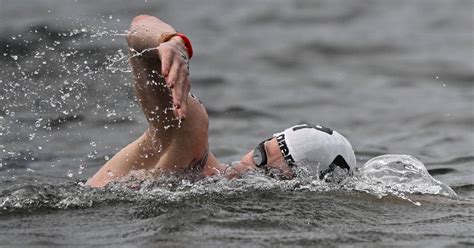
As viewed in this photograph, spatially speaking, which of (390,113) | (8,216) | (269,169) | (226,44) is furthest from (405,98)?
(8,216)

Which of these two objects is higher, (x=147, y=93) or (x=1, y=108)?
(x=147, y=93)

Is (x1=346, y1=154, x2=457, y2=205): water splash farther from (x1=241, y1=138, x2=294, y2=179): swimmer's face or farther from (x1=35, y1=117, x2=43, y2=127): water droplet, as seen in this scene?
(x1=35, y1=117, x2=43, y2=127): water droplet

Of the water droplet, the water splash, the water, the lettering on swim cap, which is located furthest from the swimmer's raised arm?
the water droplet

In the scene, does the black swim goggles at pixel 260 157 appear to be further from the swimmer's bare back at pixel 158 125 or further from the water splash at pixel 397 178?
the water splash at pixel 397 178

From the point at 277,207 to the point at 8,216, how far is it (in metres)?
1.74

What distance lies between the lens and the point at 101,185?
7.91 meters

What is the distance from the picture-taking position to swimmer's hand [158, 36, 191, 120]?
5961 millimetres

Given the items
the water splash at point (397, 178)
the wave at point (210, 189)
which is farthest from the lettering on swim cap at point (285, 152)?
the water splash at point (397, 178)

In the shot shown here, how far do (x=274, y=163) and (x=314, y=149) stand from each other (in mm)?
301

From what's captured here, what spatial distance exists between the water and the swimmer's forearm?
2.36ft

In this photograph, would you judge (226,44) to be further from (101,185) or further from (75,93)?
(101,185)

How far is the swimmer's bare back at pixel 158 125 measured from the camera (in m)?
7.16

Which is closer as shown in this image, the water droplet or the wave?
the wave

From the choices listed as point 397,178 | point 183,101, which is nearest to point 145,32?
point 183,101
